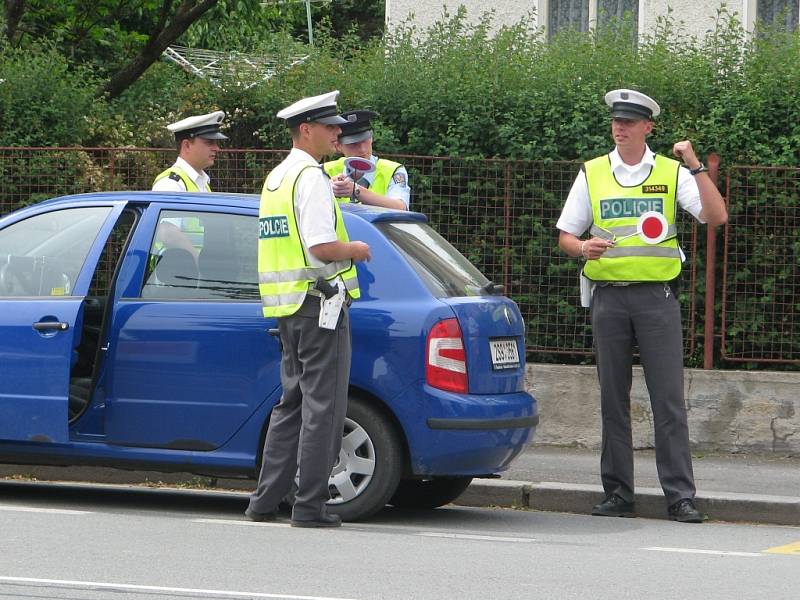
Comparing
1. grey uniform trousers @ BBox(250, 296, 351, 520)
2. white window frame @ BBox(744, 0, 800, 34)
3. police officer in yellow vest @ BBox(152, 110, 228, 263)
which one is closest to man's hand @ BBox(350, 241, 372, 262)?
grey uniform trousers @ BBox(250, 296, 351, 520)

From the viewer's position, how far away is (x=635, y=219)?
8.29 metres

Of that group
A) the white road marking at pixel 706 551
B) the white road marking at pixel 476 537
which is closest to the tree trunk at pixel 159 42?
the white road marking at pixel 476 537

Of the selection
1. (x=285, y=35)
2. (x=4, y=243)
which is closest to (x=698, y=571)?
(x=4, y=243)

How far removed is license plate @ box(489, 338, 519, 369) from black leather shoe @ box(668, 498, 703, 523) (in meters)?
1.23

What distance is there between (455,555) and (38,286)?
9.04 ft

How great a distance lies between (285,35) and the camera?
13523 millimetres

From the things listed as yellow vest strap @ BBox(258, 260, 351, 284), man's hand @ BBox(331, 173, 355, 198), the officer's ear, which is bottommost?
yellow vest strap @ BBox(258, 260, 351, 284)

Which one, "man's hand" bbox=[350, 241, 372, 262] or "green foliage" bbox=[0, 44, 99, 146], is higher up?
"green foliage" bbox=[0, 44, 99, 146]

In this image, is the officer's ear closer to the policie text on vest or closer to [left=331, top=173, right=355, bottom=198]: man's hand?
[left=331, top=173, right=355, bottom=198]: man's hand

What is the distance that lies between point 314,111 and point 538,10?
10363 mm

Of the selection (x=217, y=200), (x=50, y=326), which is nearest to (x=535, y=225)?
(x=217, y=200)

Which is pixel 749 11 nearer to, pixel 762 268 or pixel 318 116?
pixel 762 268

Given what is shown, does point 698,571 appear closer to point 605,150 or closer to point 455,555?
point 455,555

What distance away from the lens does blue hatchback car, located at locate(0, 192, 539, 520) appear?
24.8 ft
